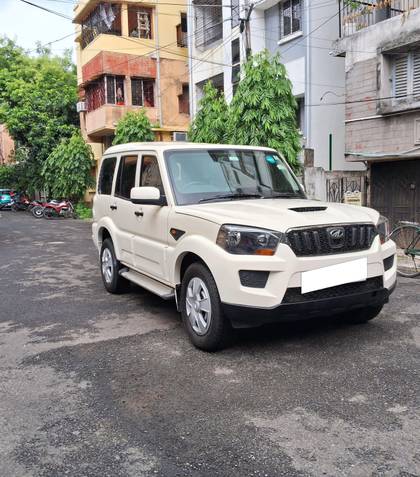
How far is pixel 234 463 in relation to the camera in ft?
9.25

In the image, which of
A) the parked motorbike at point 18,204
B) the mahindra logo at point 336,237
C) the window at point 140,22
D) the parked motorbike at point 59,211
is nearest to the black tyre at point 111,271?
the mahindra logo at point 336,237

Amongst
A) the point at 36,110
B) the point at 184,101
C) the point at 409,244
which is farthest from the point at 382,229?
the point at 36,110

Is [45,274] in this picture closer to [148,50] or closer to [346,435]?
[346,435]

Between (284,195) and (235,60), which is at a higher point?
(235,60)

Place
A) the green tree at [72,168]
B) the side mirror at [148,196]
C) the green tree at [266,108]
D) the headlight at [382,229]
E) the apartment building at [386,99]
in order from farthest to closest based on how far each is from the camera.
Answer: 1. the green tree at [72,168]
2. the apartment building at [386,99]
3. the green tree at [266,108]
4. the side mirror at [148,196]
5. the headlight at [382,229]

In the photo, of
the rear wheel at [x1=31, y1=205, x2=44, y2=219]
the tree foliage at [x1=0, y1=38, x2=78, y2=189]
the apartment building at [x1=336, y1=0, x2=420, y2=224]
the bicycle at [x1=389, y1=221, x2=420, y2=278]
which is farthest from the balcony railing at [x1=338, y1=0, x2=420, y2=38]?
the tree foliage at [x1=0, y1=38, x2=78, y2=189]

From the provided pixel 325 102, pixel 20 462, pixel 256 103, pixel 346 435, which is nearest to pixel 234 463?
pixel 346 435

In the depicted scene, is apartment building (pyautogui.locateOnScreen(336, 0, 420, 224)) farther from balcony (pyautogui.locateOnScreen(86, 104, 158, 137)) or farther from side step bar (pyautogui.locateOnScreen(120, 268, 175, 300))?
balcony (pyautogui.locateOnScreen(86, 104, 158, 137))

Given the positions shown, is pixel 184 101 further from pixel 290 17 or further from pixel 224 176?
pixel 224 176

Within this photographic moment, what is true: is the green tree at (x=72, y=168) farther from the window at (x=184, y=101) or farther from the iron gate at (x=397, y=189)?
the iron gate at (x=397, y=189)

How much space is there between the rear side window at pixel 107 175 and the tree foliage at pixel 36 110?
22999 millimetres

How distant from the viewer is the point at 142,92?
2439cm

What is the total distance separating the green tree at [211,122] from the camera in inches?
500

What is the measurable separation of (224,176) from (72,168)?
2025cm
